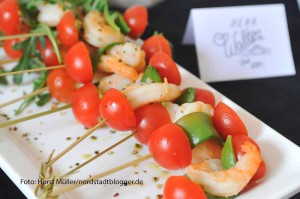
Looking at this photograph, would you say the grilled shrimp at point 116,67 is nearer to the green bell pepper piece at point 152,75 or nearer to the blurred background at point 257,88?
the green bell pepper piece at point 152,75

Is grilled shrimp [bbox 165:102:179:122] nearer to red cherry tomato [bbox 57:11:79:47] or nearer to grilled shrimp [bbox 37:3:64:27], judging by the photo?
red cherry tomato [bbox 57:11:79:47]

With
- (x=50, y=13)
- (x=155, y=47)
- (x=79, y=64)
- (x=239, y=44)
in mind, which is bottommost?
(x=239, y=44)

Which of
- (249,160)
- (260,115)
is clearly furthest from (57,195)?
(260,115)

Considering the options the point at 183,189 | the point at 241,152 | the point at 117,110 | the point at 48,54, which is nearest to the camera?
the point at 183,189

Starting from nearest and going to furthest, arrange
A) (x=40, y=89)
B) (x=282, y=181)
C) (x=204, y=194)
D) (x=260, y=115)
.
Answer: (x=204, y=194) < (x=282, y=181) < (x=40, y=89) < (x=260, y=115)

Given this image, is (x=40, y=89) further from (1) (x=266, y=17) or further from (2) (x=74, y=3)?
(1) (x=266, y=17)

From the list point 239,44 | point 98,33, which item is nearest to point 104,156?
point 98,33

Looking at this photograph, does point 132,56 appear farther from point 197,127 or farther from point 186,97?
point 197,127
